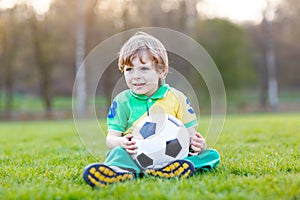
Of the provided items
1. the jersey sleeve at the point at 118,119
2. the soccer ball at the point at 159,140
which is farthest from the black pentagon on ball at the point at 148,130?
the jersey sleeve at the point at 118,119

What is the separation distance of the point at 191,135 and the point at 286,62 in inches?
1055

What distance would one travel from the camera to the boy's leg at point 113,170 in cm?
254

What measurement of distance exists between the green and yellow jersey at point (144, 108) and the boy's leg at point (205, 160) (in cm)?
24

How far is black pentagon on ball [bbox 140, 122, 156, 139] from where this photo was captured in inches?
115

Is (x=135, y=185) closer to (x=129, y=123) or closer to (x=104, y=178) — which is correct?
(x=104, y=178)

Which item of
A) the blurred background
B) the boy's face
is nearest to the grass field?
the boy's face

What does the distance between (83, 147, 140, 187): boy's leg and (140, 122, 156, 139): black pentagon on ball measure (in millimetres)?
186

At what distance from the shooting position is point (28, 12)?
2231cm

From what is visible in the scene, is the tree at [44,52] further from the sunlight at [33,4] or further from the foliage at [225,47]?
the foliage at [225,47]

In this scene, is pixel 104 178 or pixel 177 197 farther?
pixel 104 178

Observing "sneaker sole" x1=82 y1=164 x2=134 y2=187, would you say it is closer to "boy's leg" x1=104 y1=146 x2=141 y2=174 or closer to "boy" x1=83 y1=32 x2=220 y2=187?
"boy's leg" x1=104 y1=146 x2=141 y2=174

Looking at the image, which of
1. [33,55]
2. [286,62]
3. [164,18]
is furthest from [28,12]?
[286,62]

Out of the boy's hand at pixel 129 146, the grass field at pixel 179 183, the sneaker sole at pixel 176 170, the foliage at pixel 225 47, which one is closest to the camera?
the grass field at pixel 179 183

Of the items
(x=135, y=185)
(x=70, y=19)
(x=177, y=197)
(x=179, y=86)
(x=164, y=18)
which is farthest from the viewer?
(x=164, y=18)
